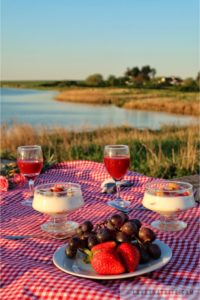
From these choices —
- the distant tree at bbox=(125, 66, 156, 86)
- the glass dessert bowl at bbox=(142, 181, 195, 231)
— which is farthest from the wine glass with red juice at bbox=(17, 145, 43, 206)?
the distant tree at bbox=(125, 66, 156, 86)

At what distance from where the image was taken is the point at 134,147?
6.61 meters

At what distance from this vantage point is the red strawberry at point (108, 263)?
3.92 ft

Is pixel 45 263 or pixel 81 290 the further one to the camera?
pixel 45 263

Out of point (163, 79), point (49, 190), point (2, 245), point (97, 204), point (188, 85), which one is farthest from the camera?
point (163, 79)

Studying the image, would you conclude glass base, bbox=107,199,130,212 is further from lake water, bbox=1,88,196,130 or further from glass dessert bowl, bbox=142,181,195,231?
lake water, bbox=1,88,196,130

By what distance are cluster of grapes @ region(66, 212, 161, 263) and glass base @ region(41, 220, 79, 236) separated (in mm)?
271

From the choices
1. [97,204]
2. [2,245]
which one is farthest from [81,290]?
[97,204]

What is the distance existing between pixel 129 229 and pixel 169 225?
447mm

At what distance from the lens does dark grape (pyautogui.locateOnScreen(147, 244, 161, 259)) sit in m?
1.29

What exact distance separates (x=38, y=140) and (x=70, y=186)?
6805 millimetres

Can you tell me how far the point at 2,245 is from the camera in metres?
1.59

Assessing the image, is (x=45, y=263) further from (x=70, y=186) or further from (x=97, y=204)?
(x=97, y=204)

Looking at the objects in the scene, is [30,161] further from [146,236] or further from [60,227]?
[146,236]

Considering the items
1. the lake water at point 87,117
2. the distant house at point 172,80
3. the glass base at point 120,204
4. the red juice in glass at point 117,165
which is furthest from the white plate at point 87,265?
the distant house at point 172,80
